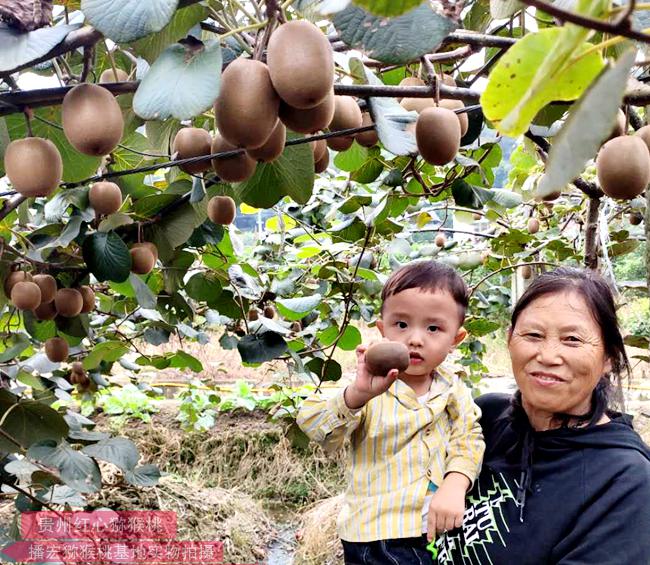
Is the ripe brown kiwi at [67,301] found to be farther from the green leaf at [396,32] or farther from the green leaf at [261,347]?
the green leaf at [396,32]

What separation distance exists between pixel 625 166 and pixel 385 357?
0.39m

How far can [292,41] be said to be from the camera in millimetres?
540

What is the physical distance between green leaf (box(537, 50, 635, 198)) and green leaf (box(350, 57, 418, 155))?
1.38ft

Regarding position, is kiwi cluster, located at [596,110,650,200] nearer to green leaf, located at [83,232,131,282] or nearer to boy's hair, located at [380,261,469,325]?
boy's hair, located at [380,261,469,325]

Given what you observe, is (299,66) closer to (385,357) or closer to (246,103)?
(246,103)

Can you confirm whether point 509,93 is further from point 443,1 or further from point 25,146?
point 25,146

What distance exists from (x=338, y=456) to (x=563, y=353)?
12.0ft

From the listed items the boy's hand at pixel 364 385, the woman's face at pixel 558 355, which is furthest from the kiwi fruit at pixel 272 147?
the woman's face at pixel 558 355

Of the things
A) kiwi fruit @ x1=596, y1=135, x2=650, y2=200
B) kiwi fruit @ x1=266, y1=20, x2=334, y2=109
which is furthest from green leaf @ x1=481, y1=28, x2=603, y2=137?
kiwi fruit @ x1=596, y1=135, x2=650, y2=200

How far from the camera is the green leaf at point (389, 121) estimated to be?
0.73 metres

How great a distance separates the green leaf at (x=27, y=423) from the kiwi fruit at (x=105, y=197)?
0.48 metres

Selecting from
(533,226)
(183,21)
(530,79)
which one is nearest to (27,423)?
(183,21)

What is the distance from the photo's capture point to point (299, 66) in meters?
0.53

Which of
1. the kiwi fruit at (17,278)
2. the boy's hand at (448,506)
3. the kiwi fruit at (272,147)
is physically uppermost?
Result: the kiwi fruit at (272,147)
